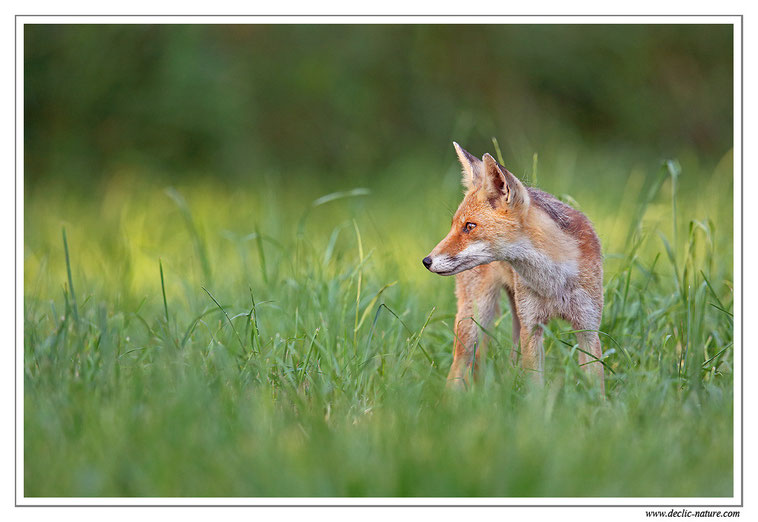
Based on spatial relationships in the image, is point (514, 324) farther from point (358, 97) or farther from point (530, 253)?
point (358, 97)

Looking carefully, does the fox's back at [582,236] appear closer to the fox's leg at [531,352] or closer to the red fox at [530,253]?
the red fox at [530,253]

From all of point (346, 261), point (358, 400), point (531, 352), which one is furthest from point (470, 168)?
point (346, 261)

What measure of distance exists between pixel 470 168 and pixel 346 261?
10.1 ft

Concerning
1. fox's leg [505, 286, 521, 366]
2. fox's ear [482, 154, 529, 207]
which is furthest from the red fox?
fox's leg [505, 286, 521, 366]

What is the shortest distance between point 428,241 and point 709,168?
600cm

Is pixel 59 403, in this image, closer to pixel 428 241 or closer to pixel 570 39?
pixel 428 241

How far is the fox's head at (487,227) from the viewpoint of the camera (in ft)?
12.2

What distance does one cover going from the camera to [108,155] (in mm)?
11133

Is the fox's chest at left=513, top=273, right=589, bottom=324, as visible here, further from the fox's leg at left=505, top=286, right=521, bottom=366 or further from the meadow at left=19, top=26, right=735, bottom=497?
the fox's leg at left=505, top=286, right=521, bottom=366

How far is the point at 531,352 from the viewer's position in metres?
3.98

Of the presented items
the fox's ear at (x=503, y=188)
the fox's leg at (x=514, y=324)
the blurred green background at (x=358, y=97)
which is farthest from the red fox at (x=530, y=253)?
the blurred green background at (x=358, y=97)
